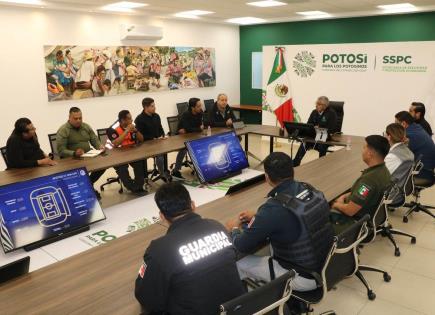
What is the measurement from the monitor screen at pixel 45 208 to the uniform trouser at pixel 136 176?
6.75ft

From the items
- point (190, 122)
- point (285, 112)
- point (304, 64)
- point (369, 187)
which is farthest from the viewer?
point (285, 112)

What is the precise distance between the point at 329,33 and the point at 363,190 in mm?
7767

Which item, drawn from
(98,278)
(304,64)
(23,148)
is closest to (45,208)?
(98,278)

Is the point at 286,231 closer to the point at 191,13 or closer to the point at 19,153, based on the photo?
the point at 19,153

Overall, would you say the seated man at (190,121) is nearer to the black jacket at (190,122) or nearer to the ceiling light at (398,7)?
the black jacket at (190,122)

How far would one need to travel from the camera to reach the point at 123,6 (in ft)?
24.6

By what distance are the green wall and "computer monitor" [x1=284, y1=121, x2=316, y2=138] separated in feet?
15.6

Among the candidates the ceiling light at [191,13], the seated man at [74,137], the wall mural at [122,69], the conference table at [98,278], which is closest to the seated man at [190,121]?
the seated man at [74,137]

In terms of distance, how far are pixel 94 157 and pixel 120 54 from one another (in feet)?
14.8

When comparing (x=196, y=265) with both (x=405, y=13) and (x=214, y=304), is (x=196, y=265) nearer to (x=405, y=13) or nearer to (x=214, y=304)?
(x=214, y=304)

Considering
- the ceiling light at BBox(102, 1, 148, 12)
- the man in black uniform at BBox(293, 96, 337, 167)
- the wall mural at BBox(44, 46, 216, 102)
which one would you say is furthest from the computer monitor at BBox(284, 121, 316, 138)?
the wall mural at BBox(44, 46, 216, 102)

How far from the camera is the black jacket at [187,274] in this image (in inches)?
64.4

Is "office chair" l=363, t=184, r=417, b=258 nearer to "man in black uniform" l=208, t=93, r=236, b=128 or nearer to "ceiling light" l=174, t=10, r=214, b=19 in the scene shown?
"man in black uniform" l=208, t=93, r=236, b=128

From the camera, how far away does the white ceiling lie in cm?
709
